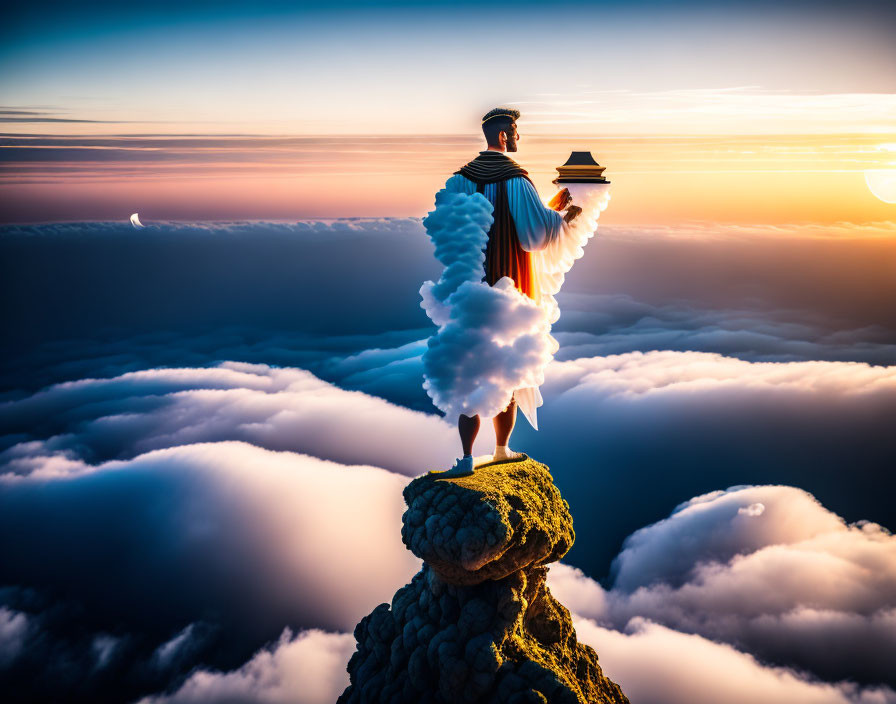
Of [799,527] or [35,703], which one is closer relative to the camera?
[35,703]

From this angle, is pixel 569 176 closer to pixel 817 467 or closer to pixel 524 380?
pixel 524 380

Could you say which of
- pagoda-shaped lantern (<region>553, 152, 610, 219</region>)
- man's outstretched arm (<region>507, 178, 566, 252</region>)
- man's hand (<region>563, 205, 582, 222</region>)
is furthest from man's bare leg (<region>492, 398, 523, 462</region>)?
pagoda-shaped lantern (<region>553, 152, 610, 219</region>)

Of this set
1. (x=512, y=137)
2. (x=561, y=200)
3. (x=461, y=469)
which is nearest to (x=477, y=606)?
(x=461, y=469)

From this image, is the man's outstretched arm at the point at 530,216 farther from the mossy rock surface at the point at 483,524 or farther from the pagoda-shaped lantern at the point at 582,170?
the mossy rock surface at the point at 483,524

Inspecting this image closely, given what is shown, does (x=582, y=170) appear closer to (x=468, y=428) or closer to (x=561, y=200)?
→ (x=561, y=200)

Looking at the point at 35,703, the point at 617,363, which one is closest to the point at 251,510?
the point at 35,703

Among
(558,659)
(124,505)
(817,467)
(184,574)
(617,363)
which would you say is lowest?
(558,659)

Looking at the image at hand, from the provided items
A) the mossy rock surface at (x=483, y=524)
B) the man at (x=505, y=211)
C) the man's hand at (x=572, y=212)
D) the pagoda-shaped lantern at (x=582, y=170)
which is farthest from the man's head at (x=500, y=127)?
the mossy rock surface at (x=483, y=524)
